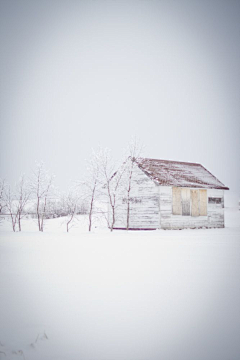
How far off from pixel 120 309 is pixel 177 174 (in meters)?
23.3

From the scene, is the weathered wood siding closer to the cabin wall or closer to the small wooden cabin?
the small wooden cabin

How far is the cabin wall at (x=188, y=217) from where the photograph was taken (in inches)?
930

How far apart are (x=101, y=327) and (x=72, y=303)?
1.11 meters

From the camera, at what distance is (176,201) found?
24484mm

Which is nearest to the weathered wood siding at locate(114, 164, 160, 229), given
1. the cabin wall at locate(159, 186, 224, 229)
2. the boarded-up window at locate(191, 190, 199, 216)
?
the cabin wall at locate(159, 186, 224, 229)

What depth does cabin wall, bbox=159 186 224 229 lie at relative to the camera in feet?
77.5

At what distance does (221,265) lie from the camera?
7.91 metres

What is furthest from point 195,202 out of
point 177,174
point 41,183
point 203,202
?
point 41,183

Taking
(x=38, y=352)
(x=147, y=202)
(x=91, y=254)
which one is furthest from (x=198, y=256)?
(x=147, y=202)

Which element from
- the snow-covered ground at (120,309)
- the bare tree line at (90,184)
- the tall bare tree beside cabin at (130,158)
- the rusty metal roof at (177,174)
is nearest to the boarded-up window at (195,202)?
the rusty metal roof at (177,174)

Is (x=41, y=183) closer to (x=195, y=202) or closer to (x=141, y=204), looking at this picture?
(x=141, y=204)

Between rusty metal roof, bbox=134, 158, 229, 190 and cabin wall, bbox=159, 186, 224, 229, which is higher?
rusty metal roof, bbox=134, 158, 229, 190

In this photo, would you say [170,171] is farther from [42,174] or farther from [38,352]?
[38,352]

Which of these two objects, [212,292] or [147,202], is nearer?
[212,292]
